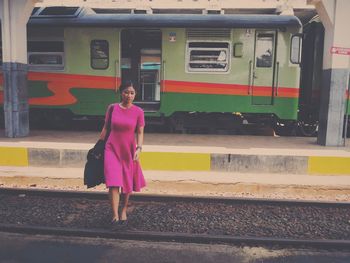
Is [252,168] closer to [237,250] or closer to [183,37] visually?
[237,250]

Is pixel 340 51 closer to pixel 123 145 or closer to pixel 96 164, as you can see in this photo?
pixel 123 145

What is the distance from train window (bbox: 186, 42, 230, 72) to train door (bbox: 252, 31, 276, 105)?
87 centimetres

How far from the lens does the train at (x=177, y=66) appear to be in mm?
10922

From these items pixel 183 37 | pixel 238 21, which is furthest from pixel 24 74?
pixel 238 21

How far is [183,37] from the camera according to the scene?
1101 centimetres

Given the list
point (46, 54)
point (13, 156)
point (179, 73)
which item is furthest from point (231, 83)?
point (13, 156)

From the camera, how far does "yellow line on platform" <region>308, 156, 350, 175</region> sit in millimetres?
7805

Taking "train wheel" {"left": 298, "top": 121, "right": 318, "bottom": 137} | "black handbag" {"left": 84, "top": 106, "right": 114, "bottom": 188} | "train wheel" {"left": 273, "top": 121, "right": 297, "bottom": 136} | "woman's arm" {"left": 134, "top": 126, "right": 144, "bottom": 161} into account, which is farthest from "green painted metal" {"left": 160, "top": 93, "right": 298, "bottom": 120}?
"black handbag" {"left": 84, "top": 106, "right": 114, "bottom": 188}

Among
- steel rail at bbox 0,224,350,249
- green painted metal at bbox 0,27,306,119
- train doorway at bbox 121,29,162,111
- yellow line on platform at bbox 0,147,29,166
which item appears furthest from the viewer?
train doorway at bbox 121,29,162,111

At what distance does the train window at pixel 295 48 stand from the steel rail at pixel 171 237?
23.4 ft

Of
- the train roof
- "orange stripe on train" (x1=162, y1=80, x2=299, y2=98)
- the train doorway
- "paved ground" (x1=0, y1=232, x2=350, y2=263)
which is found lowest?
"paved ground" (x1=0, y1=232, x2=350, y2=263)

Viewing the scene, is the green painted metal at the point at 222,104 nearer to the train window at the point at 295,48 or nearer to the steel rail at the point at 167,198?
the train window at the point at 295,48

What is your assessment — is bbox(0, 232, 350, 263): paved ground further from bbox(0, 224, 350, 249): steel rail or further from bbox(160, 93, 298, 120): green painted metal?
bbox(160, 93, 298, 120): green painted metal

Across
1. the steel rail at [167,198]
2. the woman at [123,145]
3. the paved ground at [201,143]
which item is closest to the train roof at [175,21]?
the paved ground at [201,143]
